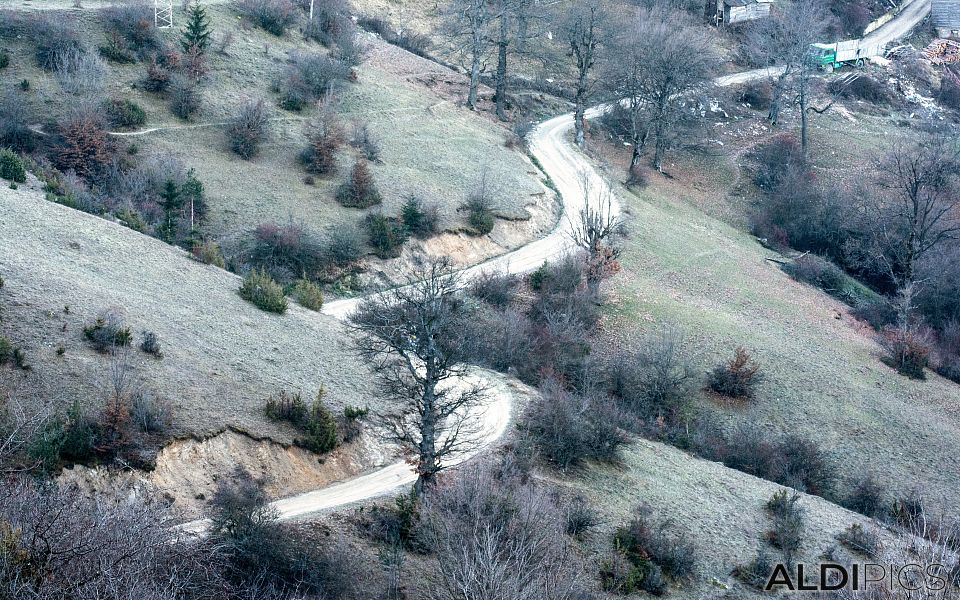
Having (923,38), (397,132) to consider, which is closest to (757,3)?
(923,38)

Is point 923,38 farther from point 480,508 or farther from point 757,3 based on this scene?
point 480,508

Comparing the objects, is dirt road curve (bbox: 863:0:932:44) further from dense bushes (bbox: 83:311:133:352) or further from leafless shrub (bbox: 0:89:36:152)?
dense bushes (bbox: 83:311:133:352)

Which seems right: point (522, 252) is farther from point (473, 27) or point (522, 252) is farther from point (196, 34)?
point (473, 27)

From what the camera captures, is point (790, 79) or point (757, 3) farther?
point (757, 3)

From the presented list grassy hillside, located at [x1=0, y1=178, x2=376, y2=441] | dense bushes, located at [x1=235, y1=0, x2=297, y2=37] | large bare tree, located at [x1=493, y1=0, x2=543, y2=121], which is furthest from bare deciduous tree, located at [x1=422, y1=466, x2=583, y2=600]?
large bare tree, located at [x1=493, y1=0, x2=543, y2=121]

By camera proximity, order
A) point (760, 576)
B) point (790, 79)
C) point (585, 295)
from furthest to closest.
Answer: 1. point (790, 79)
2. point (585, 295)
3. point (760, 576)
